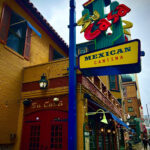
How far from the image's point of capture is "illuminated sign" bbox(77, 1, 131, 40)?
24.1 feet

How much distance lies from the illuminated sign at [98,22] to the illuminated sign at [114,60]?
1.31 m

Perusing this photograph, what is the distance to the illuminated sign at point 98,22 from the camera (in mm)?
7355

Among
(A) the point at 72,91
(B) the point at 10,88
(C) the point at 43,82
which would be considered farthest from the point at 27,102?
(A) the point at 72,91

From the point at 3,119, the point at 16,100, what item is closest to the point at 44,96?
the point at 16,100

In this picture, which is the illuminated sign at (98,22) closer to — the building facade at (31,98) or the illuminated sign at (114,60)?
the illuminated sign at (114,60)

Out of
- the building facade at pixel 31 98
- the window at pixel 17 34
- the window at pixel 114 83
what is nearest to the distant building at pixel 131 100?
the window at pixel 114 83

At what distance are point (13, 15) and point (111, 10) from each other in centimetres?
578

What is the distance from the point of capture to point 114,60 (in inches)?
249

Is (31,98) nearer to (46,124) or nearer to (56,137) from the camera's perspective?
(46,124)

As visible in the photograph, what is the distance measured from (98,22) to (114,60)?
2.58 m

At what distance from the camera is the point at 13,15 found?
957cm

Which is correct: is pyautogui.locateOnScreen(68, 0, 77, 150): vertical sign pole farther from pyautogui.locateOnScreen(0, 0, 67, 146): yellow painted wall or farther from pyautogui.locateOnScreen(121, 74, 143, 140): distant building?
pyautogui.locateOnScreen(121, 74, 143, 140): distant building

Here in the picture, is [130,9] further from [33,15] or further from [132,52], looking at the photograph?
[33,15]

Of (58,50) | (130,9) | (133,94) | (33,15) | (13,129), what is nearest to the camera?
(130,9)
